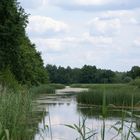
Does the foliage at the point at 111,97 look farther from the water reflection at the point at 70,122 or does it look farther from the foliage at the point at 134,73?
the foliage at the point at 134,73

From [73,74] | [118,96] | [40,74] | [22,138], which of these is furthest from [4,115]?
[73,74]

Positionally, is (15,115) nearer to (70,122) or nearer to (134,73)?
(70,122)

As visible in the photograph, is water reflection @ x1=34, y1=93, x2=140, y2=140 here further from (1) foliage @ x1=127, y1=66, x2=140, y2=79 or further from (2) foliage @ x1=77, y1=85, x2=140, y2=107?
(1) foliage @ x1=127, y1=66, x2=140, y2=79

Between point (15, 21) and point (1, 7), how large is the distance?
1.20 m

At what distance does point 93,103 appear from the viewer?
2728cm

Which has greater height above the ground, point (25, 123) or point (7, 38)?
point (7, 38)

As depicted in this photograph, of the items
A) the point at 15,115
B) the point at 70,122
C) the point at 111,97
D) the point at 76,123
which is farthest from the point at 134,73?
the point at 15,115

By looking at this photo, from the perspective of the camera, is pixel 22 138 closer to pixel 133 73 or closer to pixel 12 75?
pixel 12 75

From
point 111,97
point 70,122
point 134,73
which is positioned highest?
point 134,73

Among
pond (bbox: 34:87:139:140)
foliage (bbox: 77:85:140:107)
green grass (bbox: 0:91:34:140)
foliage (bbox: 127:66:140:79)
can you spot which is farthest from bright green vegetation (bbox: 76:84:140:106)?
foliage (bbox: 127:66:140:79)

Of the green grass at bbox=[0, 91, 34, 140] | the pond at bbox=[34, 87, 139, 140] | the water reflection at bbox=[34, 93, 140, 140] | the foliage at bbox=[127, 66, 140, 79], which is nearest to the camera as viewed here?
the pond at bbox=[34, 87, 139, 140]

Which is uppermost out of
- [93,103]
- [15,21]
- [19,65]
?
Result: [15,21]

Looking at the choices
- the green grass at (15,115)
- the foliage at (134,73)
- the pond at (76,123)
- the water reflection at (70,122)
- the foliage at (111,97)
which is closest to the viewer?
the pond at (76,123)

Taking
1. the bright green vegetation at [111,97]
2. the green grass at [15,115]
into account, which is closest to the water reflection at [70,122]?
the green grass at [15,115]
